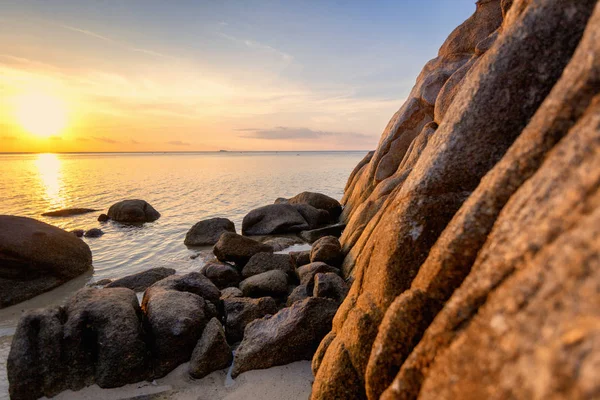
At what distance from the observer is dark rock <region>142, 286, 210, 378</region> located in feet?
20.4

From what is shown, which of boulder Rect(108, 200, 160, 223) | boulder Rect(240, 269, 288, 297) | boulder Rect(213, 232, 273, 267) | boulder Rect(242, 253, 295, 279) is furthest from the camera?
boulder Rect(108, 200, 160, 223)

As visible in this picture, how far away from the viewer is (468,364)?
2262mm

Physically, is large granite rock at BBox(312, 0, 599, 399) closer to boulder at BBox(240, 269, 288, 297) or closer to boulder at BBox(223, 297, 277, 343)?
boulder at BBox(223, 297, 277, 343)

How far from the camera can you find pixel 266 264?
1115 cm

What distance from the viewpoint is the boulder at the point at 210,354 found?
6.15 meters

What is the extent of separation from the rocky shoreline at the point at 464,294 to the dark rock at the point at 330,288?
5 centimetres

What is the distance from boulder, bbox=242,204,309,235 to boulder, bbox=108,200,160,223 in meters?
8.27

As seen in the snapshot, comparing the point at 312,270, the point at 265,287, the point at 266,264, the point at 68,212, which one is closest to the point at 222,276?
the point at 266,264

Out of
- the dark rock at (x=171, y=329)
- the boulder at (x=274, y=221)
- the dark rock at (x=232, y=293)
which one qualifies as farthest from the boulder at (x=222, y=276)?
the boulder at (x=274, y=221)

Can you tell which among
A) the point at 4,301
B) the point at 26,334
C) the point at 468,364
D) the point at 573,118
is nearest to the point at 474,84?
the point at 573,118

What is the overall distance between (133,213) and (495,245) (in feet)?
77.0

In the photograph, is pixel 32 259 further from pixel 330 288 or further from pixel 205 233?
pixel 330 288

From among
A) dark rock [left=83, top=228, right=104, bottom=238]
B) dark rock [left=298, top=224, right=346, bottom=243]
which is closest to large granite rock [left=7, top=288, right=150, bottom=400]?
dark rock [left=298, top=224, right=346, bottom=243]

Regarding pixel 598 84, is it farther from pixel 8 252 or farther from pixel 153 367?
pixel 8 252
